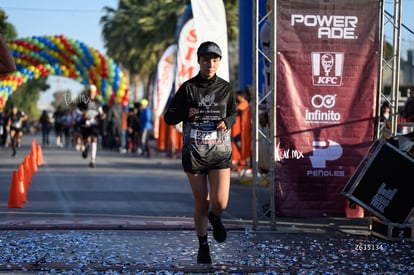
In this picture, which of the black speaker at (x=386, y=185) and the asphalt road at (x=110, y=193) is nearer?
the black speaker at (x=386, y=185)

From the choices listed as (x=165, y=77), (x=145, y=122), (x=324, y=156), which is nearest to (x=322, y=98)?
(x=324, y=156)

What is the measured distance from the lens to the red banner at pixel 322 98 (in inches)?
386

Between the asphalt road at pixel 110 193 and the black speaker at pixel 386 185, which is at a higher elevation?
the black speaker at pixel 386 185

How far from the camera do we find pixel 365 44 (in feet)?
32.7

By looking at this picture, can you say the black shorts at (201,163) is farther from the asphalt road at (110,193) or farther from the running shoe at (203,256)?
the asphalt road at (110,193)

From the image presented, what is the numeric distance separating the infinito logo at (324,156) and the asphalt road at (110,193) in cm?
164

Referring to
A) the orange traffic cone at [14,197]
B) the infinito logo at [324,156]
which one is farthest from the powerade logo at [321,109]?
the orange traffic cone at [14,197]

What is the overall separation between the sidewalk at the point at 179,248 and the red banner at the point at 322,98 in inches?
21.7

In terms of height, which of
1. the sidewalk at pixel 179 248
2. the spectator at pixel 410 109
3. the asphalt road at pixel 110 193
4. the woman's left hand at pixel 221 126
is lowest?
the sidewalk at pixel 179 248

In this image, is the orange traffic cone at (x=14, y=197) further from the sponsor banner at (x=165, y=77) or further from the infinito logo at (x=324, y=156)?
the sponsor banner at (x=165, y=77)

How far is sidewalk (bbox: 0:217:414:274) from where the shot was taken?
23.8 ft

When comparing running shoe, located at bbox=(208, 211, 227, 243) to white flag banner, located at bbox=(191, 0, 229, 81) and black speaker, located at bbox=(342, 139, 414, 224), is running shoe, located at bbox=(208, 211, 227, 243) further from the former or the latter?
white flag banner, located at bbox=(191, 0, 229, 81)

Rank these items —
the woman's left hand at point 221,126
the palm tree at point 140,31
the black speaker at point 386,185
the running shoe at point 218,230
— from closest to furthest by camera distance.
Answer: the woman's left hand at point 221,126
the running shoe at point 218,230
the black speaker at point 386,185
the palm tree at point 140,31

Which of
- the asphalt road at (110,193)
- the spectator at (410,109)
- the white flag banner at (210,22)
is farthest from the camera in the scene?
the spectator at (410,109)
